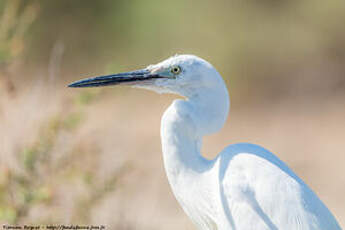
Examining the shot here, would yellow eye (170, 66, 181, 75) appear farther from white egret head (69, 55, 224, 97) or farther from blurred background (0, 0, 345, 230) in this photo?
blurred background (0, 0, 345, 230)

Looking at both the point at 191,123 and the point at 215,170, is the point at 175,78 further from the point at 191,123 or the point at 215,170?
the point at 215,170

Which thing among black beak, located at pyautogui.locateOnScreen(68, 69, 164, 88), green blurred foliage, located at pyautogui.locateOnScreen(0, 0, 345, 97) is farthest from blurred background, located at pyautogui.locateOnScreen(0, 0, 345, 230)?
black beak, located at pyautogui.locateOnScreen(68, 69, 164, 88)

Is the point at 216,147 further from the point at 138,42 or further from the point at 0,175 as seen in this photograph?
the point at 0,175

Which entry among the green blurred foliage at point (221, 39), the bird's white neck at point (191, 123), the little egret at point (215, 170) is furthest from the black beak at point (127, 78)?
the green blurred foliage at point (221, 39)

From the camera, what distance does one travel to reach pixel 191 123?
2561 mm

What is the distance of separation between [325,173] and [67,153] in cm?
431

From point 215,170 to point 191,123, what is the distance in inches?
9.9

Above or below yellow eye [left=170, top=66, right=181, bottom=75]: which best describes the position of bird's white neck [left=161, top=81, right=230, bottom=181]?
below

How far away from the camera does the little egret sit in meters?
2.52

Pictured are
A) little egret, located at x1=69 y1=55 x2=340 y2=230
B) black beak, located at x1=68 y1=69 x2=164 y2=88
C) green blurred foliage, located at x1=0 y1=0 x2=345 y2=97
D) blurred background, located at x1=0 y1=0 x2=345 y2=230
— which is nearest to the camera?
little egret, located at x1=69 y1=55 x2=340 y2=230

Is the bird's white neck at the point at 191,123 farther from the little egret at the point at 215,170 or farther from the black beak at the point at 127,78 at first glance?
the black beak at the point at 127,78

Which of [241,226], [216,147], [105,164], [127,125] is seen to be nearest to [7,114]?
[105,164]

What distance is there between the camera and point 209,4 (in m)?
9.41

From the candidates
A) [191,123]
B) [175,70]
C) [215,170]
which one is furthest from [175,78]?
[215,170]
